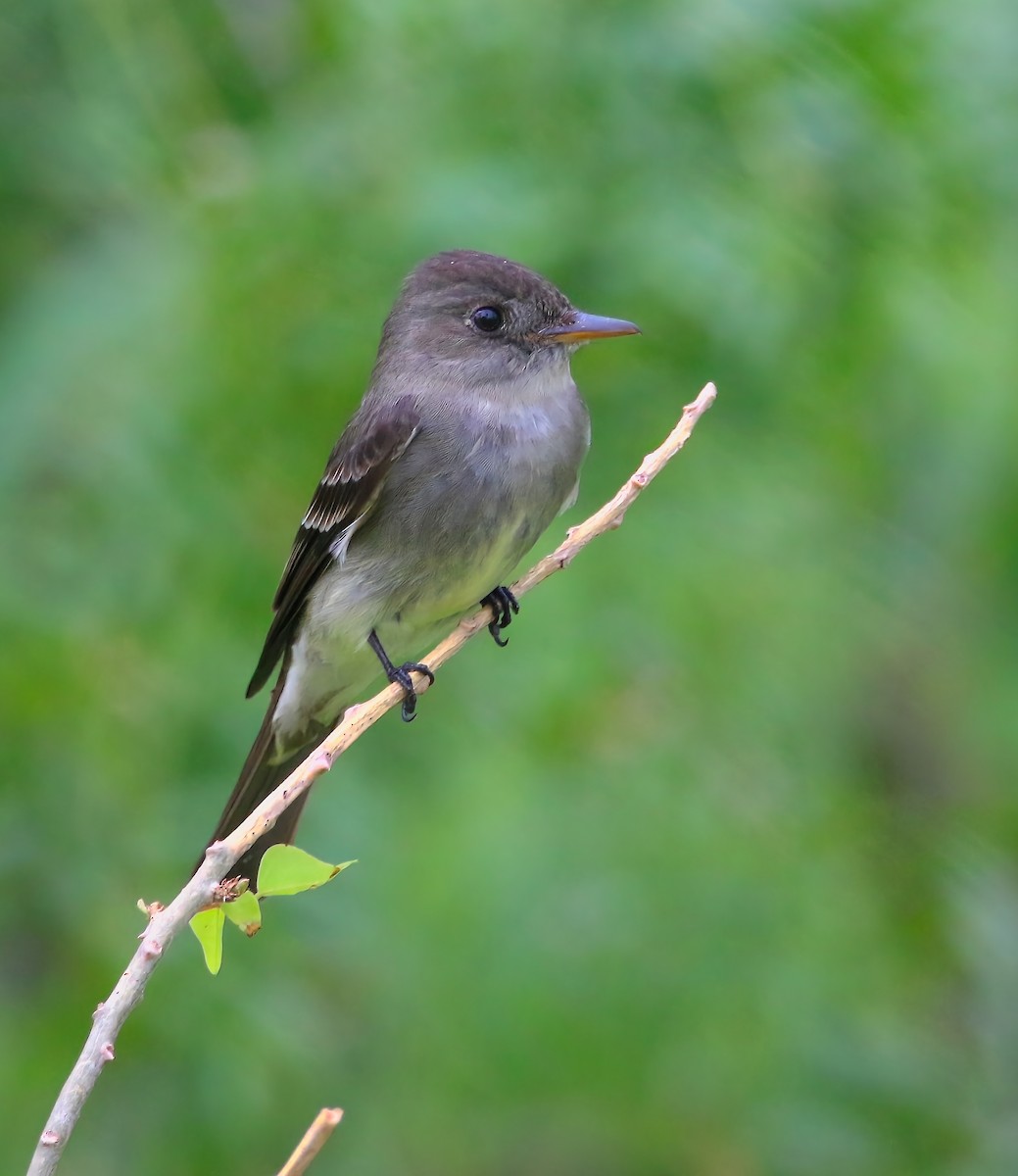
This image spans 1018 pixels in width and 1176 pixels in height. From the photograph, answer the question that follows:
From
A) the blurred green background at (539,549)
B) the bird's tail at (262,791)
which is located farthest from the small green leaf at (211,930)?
the blurred green background at (539,549)

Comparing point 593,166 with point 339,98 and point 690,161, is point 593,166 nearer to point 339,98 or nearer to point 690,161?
point 690,161

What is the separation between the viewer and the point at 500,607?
388cm

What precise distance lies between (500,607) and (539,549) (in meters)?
0.33

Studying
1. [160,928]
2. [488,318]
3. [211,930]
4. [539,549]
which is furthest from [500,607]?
[160,928]

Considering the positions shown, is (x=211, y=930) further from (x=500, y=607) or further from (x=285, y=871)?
(x=500, y=607)

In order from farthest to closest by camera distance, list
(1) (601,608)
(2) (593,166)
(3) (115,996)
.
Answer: (1) (601,608) < (2) (593,166) < (3) (115,996)

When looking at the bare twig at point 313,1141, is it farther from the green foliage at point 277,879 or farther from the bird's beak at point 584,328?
→ the bird's beak at point 584,328

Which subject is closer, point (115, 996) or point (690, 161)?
point (115, 996)

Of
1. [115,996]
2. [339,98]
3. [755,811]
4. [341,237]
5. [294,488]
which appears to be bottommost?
[115,996]

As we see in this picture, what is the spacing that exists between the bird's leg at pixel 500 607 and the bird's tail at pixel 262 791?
0.53 meters

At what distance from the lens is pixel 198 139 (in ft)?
12.4

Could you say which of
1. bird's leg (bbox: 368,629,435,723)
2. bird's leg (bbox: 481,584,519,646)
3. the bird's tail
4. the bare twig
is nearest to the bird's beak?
bird's leg (bbox: 481,584,519,646)

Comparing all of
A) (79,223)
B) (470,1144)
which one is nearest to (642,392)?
(79,223)

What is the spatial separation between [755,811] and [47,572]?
6.19ft
